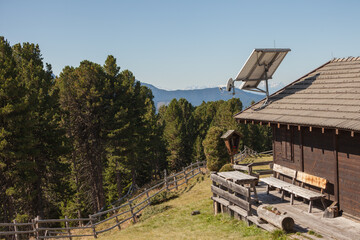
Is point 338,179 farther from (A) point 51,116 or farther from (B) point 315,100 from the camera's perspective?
(A) point 51,116

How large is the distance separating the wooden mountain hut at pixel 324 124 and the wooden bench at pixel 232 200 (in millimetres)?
3247

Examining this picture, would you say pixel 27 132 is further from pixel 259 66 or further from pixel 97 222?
pixel 259 66

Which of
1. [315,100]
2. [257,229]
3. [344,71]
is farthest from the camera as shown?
[344,71]

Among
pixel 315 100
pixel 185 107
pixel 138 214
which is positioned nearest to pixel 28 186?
pixel 138 214

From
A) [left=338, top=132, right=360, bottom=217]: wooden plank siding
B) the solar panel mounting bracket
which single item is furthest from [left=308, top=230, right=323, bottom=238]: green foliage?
the solar panel mounting bracket

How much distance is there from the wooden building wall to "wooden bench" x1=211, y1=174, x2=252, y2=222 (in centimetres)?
313

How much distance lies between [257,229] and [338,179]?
3543mm

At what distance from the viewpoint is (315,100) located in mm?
13281

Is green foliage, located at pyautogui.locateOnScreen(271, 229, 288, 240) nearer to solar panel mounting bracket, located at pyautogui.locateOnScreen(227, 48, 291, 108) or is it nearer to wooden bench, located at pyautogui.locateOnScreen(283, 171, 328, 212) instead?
wooden bench, located at pyautogui.locateOnScreen(283, 171, 328, 212)

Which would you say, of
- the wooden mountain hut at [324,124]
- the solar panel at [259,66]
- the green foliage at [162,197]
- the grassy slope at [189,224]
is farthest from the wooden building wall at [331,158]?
the green foliage at [162,197]

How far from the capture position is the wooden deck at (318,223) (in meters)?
9.35

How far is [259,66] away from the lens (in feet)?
53.7

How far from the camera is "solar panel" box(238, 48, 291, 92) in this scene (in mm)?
15539

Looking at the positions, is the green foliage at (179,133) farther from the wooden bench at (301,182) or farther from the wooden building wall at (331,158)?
the wooden building wall at (331,158)
